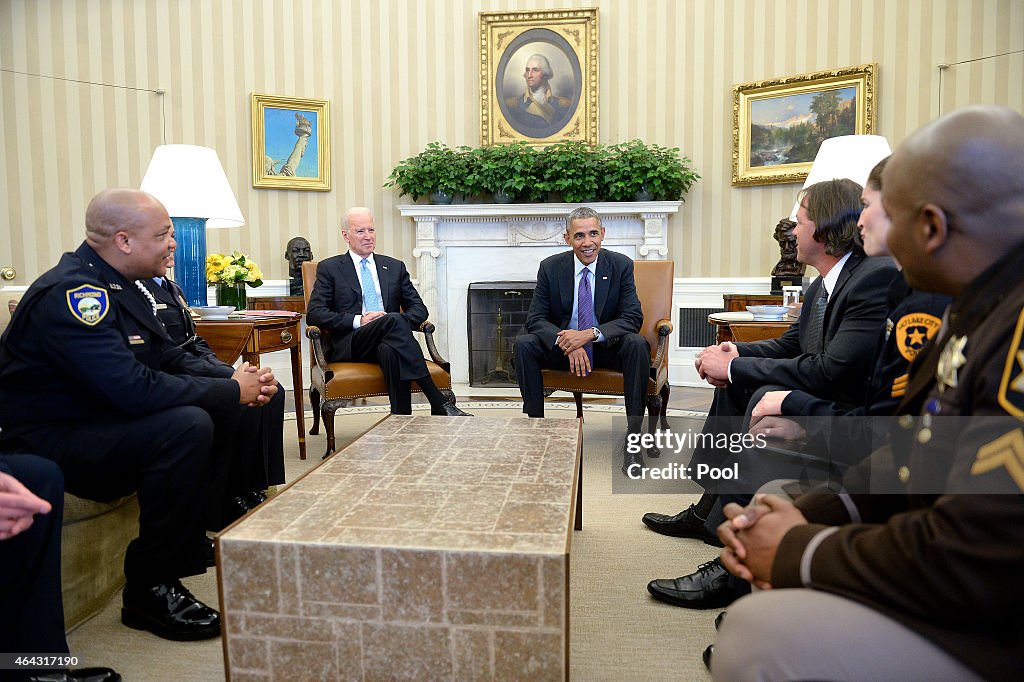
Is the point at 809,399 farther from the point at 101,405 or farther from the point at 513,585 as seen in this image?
the point at 101,405

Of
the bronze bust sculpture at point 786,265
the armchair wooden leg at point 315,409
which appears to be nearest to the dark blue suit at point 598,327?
the armchair wooden leg at point 315,409

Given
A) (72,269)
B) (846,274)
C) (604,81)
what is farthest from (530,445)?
(604,81)

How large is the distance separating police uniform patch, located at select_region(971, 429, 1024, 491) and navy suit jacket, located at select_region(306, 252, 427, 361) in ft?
12.4

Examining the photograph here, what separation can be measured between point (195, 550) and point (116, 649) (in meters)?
0.33

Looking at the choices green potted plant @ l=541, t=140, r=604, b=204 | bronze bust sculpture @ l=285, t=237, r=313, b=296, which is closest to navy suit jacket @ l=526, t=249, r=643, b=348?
green potted plant @ l=541, t=140, r=604, b=204

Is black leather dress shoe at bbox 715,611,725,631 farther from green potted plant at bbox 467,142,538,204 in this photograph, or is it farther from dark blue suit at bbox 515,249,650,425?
green potted plant at bbox 467,142,538,204

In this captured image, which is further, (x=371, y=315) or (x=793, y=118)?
(x=793, y=118)

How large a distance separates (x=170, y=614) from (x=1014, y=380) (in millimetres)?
2198

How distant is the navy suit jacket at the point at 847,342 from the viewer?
2.21 metres

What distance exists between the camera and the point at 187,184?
162 inches

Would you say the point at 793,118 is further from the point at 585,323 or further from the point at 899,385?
the point at 899,385

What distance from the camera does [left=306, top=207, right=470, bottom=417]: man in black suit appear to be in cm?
423

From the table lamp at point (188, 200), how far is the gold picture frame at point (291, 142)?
2642 millimetres

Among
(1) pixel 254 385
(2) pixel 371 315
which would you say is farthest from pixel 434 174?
(1) pixel 254 385
